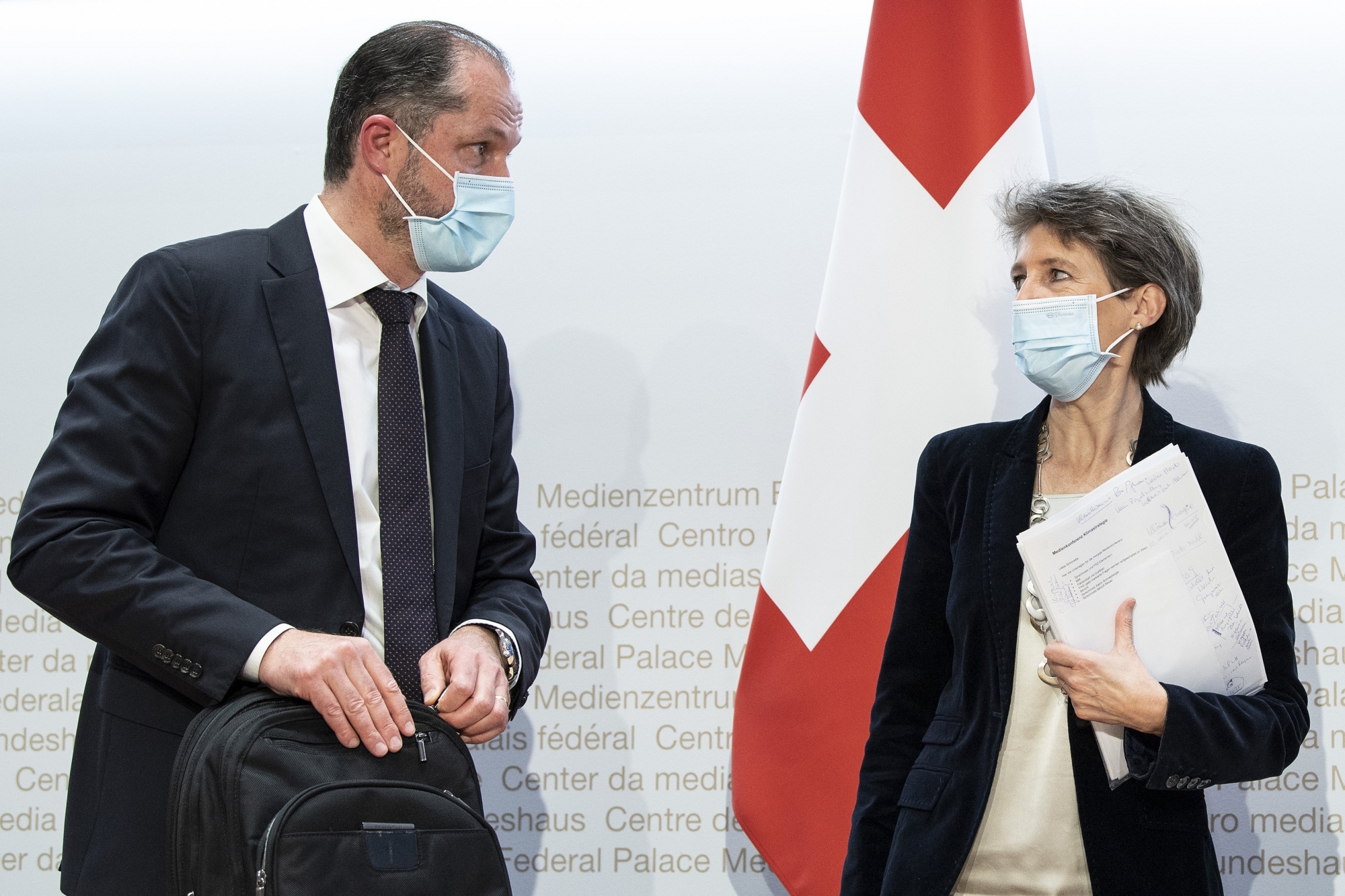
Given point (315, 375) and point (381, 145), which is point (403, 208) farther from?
point (315, 375)

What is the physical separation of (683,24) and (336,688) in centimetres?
207

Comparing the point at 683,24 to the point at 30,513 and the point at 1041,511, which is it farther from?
the point at 30,513

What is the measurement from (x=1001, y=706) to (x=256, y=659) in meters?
1.01

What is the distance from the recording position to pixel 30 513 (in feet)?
5.10

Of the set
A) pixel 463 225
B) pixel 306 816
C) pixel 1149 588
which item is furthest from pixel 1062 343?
pixel 306 816

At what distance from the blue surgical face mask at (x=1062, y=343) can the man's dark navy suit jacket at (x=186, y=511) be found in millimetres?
891

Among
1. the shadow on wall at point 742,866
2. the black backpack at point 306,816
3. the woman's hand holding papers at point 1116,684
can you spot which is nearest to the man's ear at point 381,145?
the black backpack at point 306,816

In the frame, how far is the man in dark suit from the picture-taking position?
5.02 ft

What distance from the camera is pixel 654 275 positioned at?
2.99 metres

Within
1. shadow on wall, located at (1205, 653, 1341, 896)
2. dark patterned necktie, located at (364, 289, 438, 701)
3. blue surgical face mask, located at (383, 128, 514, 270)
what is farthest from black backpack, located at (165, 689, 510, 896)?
shadow on wall, located at (1205, 653, 1341, 896)

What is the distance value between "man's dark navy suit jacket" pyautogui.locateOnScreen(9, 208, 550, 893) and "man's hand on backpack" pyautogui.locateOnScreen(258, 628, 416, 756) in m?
0.05

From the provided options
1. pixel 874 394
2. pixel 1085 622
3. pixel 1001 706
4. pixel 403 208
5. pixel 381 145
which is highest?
pixel 381 145

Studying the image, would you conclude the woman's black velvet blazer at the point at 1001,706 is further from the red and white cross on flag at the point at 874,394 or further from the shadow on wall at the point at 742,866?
the shadow on wall at the point at 742,866

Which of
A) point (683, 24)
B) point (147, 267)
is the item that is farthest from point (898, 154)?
point (147, 267)
